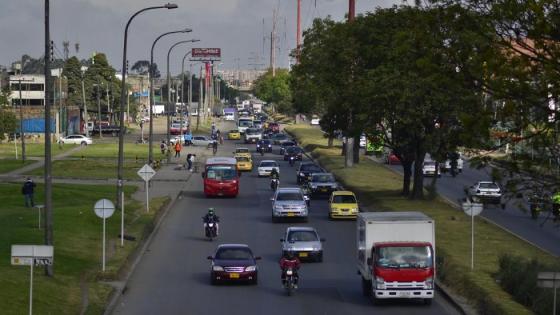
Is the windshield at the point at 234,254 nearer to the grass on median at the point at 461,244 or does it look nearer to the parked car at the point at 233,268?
the parked car at the point at 233,268

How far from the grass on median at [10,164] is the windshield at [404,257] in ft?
174

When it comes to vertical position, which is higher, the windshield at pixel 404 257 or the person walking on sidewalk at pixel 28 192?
the windshield at pixel 404 257

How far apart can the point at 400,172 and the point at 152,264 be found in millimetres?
50696

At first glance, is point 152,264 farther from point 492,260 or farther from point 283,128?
point 283,128

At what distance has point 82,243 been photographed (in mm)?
40094

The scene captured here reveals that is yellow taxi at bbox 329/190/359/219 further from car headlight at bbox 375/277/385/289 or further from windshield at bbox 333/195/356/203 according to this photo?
car headlight at bbox 375/277/385/289

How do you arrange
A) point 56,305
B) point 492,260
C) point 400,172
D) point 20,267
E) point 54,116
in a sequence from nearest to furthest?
point 56,305 → point 20,267 → point 492,260 → point 400,172 → point 54,116

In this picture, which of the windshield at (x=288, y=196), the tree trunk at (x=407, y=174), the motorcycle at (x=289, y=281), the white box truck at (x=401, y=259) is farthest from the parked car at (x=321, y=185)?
the white box truck at (x=401, y=259)

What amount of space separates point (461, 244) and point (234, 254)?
9.70 metres

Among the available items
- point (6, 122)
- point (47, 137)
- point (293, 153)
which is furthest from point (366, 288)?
point (6, 122)

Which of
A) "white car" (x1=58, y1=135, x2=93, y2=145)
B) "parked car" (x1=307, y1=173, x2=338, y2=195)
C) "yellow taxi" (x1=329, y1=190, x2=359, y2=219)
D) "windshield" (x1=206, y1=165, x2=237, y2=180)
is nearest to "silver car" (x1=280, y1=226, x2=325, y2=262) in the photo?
"yellow taxi" (x1=329, y1=190, x2=359, y2=219)

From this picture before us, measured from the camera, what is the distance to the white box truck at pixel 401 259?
1126 inches

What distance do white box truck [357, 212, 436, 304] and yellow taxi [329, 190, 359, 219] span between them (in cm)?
2227

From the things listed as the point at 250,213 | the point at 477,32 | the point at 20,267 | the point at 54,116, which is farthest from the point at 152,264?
the point at 54,116
